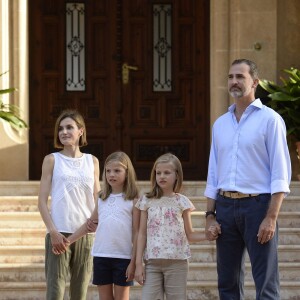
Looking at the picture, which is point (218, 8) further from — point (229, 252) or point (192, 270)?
point (229, 252)

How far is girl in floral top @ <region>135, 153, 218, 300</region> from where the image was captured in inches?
256

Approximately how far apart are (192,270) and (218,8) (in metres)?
4.22

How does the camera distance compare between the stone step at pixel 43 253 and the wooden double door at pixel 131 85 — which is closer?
the stone step at pixel 43 253

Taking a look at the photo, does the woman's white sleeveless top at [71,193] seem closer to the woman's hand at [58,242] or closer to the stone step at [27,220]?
the woman's hand at [58,242]

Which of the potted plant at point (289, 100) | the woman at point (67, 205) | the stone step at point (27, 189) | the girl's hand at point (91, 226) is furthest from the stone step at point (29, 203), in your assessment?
the girl's hand at point (91, 226)

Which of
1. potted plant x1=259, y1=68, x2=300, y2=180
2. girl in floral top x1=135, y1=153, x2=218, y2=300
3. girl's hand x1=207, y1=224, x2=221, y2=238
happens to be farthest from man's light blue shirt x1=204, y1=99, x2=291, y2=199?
potted plant x1=259, y1=68, x2=300, y2=180

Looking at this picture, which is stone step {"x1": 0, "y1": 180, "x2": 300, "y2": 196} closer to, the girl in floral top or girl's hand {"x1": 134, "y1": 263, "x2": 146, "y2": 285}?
the girl in floral top

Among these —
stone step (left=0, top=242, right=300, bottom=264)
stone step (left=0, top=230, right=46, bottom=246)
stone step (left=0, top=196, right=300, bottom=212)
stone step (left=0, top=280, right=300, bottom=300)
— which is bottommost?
stone step (left=0, top=280, right=300, bottom=300)

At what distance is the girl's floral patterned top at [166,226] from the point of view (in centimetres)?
652

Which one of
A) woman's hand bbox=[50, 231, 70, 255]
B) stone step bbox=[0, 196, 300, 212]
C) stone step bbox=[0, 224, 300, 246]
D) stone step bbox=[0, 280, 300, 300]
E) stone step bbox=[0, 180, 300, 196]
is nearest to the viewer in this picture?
woman's hand bbox=[50, 231, 70, 255]

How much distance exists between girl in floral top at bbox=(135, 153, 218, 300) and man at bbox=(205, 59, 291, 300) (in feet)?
1.20

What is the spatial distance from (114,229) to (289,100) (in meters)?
5.03

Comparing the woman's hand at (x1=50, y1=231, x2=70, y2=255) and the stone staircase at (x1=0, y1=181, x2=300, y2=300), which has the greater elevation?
the woman's hand at (x1=50, y1=231, x2=70, y2=255)

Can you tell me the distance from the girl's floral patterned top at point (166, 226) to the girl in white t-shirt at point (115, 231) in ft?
0.34
